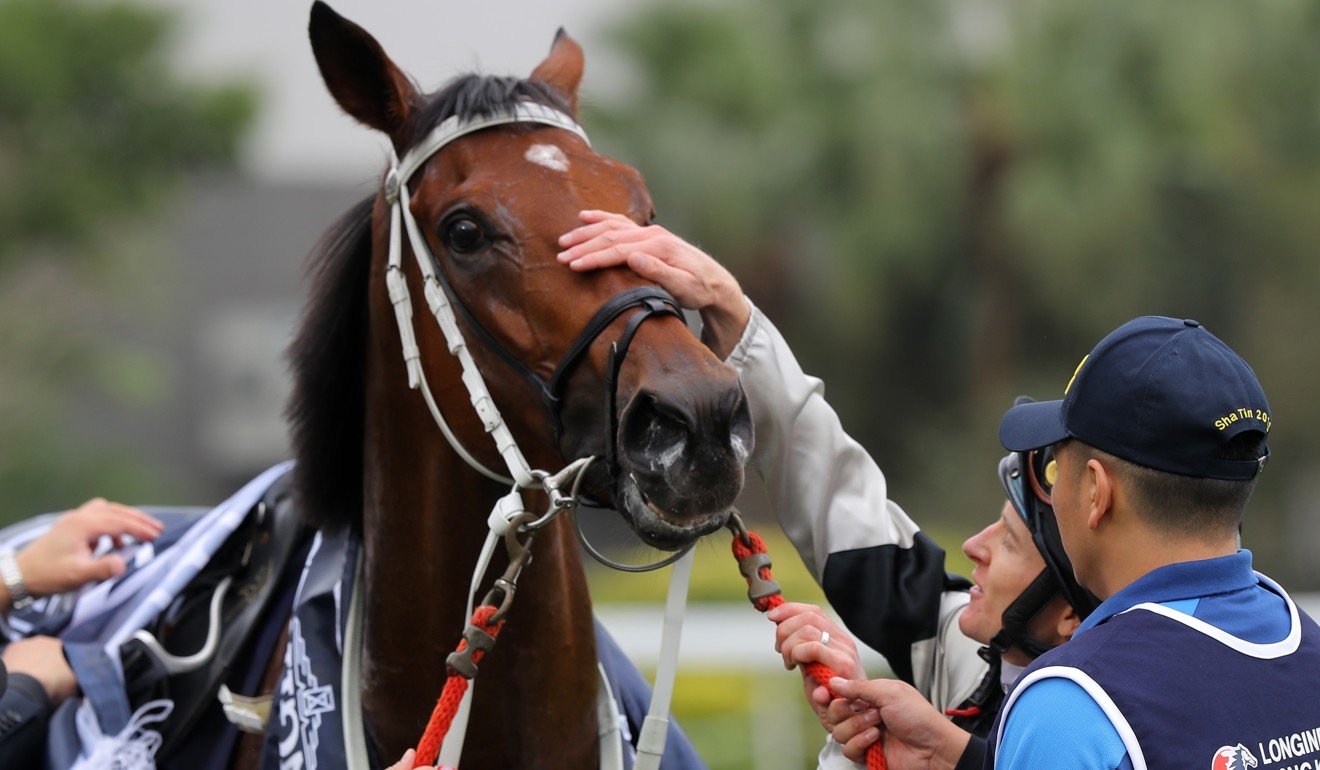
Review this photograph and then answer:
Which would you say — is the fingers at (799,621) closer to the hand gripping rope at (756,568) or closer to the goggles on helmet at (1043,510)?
the hand gripping rope at (756,568)

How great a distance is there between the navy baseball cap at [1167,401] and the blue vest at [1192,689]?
0.19 m

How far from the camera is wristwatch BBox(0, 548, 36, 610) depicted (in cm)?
288

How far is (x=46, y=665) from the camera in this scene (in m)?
2.68

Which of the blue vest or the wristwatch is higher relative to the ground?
the blue vest

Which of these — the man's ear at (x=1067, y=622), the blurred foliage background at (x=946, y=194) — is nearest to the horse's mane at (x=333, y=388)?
the man's ear at (x=1067, y=622)

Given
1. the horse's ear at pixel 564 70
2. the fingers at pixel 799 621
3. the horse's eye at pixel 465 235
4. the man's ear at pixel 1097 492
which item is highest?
the horse's ear at pixel 564 70

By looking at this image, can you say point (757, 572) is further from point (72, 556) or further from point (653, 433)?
point (72, 556)

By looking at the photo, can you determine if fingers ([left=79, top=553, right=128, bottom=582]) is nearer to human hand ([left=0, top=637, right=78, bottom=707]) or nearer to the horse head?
human hand ([left=0, top=637, right=78, bottom=707])

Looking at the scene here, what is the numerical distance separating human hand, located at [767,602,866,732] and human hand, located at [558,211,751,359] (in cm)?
46

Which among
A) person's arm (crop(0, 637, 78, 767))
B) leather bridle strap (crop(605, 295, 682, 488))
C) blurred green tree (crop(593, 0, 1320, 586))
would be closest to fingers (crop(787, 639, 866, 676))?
leather bridle strap (crop(605, 295, 682, 488))

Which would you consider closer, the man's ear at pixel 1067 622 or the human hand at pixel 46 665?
the man's ear at pixel 1067 622

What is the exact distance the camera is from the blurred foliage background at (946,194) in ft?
45.6

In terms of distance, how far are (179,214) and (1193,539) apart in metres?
14.1

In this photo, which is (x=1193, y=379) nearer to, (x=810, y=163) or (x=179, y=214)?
(x=179, y=214)
